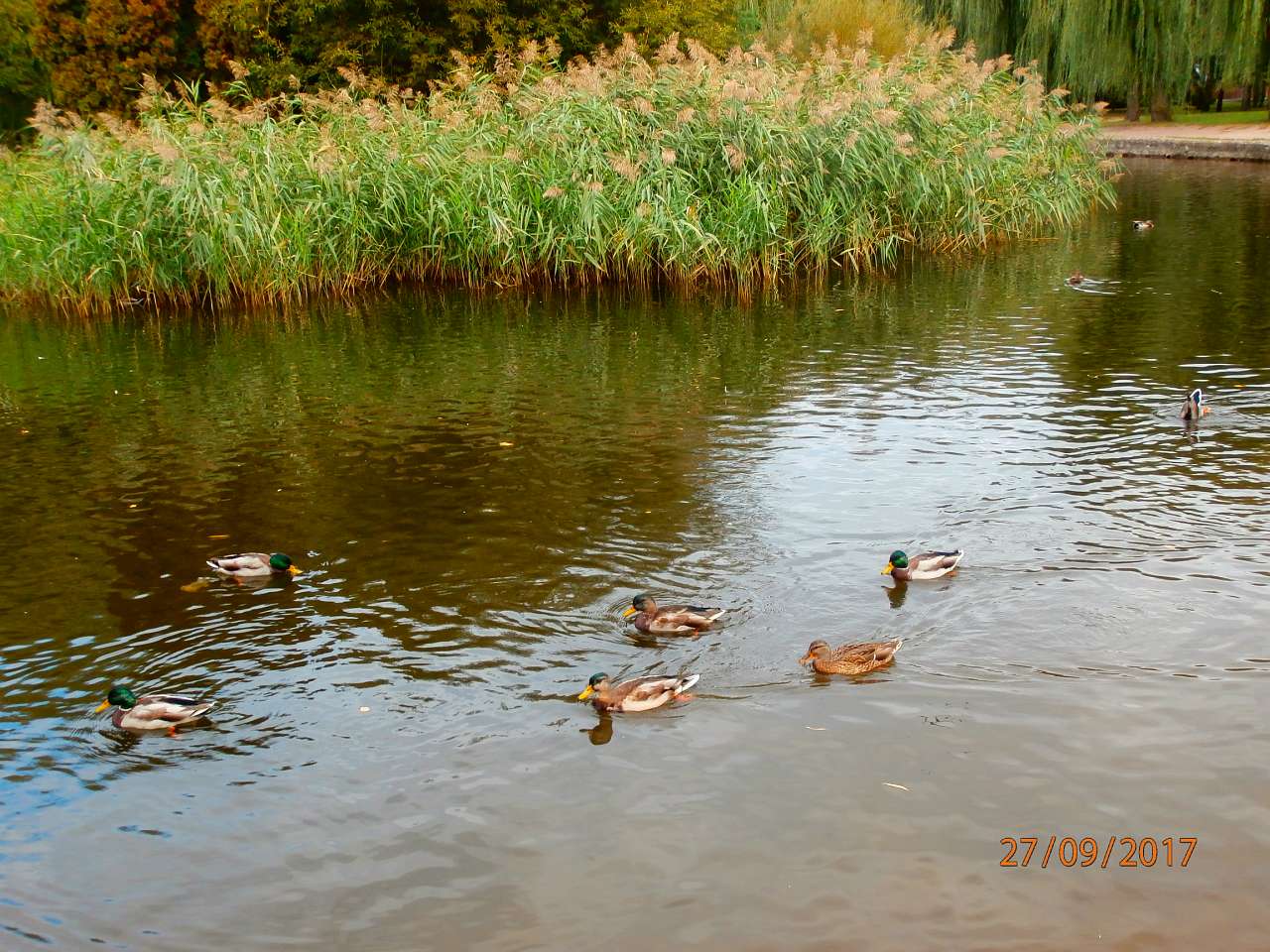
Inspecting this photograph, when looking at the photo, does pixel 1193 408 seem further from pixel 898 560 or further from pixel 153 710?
pixel 153 710

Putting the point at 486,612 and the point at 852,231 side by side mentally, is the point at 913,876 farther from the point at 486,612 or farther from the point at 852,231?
the point at 852,231

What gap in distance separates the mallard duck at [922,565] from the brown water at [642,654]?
6.3 inches

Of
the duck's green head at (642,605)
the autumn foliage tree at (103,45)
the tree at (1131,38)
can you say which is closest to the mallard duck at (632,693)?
the duck's green head at (642,605)

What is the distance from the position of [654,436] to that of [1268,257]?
1354cm

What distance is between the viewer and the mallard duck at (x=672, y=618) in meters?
7.13

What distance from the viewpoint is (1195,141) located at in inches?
1527

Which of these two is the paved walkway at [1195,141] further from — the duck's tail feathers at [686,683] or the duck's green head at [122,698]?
the duck's green head at [122,698]

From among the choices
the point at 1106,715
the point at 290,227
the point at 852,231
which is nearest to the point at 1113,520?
the point at 1106,715

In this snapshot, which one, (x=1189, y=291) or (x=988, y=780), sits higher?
(x=1189, y=291)

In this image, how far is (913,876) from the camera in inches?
195

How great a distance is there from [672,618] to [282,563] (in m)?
2.93

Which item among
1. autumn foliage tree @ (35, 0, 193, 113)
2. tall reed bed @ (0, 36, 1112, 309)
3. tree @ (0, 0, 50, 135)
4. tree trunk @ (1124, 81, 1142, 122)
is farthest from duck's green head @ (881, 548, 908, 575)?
tree trunk @ (1124, 81, 1142, 122)

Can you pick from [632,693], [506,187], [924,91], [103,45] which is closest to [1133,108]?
[924,91]

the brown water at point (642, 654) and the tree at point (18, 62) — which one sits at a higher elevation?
the tree at point (18, 62)
